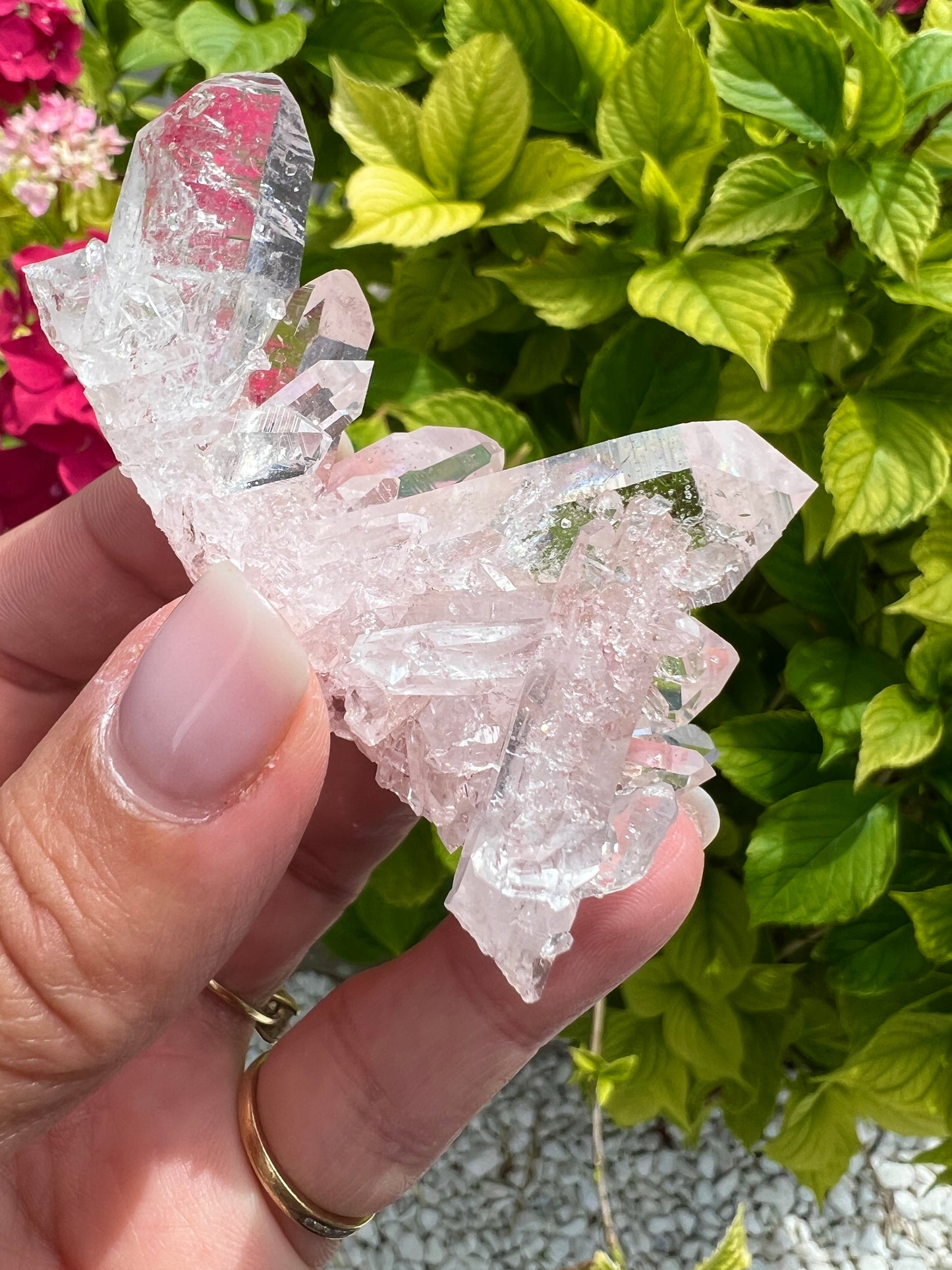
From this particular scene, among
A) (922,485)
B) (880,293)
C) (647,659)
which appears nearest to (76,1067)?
(647,659)

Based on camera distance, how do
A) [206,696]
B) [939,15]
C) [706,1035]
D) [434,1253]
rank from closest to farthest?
[206,696] < [939,15] < [706,1035] < [434,1253]

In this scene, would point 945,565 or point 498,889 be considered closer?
point 498,889

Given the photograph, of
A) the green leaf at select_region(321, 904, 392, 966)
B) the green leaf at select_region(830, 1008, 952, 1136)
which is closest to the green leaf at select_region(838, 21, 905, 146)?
the green leaf at select_region(830, 1008, 952, 1136)

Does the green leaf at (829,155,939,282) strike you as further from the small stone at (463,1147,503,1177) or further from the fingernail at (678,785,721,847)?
the small stone at (463,1147,503,1177)

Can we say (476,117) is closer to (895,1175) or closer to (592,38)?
(592,38)

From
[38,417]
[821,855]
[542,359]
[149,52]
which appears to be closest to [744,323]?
[542,359]

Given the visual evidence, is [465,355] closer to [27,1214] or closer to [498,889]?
[498,889]
